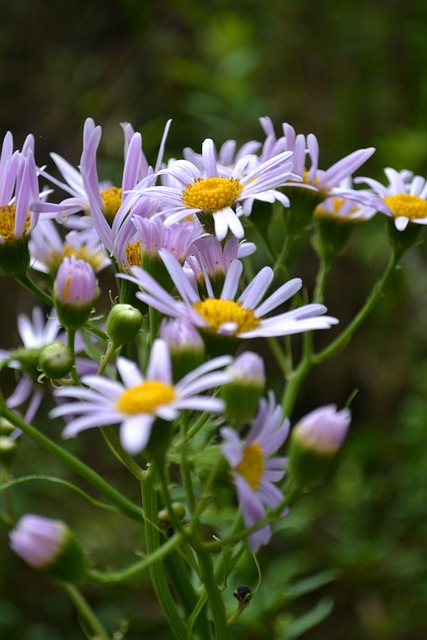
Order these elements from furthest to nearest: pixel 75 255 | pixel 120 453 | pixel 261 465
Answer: pixel 75 255 → pixel 120 453 → pixel 261 465

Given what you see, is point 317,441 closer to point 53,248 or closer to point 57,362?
point 57,362

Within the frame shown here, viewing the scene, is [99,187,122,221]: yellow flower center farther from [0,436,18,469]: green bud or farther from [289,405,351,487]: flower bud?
[289,405,351,487]: flower bud

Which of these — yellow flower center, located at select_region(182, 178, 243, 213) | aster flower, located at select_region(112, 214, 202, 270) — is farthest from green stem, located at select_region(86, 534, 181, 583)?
yellow flower center, located at select_region(182, 178, 243, 213)

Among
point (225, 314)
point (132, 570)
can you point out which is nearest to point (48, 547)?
point (132, 570)

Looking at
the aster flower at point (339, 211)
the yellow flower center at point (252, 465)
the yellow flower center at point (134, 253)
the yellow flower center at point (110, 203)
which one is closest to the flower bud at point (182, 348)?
the yellow flower center at point (252, 465)

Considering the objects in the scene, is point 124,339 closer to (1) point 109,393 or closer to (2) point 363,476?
(1) point 109,393

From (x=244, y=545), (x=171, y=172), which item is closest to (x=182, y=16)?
(x=171, y=172)
